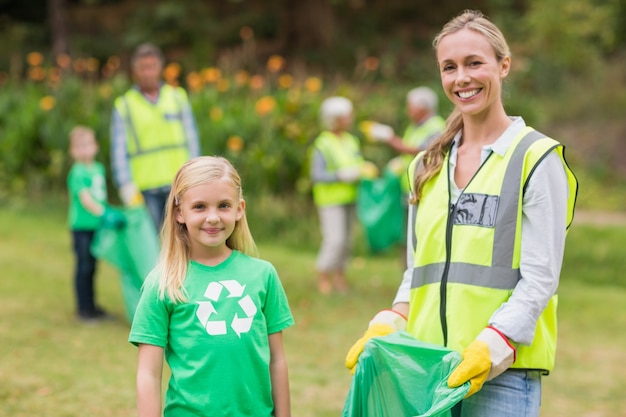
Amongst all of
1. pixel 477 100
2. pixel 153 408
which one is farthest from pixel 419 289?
pixel 153 408

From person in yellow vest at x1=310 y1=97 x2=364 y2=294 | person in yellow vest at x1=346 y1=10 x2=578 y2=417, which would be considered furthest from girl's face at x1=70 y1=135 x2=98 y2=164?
person in yellow vest at x1=346 y1=10 x2=578 y2=417

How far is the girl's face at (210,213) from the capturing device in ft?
→ 9.32

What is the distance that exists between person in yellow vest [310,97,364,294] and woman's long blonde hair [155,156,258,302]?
207 inches

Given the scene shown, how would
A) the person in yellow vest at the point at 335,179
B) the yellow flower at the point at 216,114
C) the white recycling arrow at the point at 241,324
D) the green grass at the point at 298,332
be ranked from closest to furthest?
the white recycling arrow at the point at 241,324 → the green grass at the point at 298,332 → the person in yellow vest at the point at 335,179 → the yellow flower at the point at 216,114

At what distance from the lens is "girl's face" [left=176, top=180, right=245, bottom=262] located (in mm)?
2842

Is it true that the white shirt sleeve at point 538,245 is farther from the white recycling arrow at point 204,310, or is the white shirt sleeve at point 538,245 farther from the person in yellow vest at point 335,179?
the person in yellow vest at point 335,179

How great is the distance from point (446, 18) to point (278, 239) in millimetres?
14229

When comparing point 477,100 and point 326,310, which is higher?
point 477,100

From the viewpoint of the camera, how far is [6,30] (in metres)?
24.0

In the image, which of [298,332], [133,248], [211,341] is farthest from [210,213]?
[298,332]

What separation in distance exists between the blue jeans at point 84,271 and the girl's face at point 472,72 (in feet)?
15.9

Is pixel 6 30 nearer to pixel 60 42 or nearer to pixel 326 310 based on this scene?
pixel 60 42

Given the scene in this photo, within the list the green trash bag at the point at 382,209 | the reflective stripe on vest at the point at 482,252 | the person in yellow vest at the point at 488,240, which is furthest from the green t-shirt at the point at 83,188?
the reflective stripe on vest at the point at 482,252

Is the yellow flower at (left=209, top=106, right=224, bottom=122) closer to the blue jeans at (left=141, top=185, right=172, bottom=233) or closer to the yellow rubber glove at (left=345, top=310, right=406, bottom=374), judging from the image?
the blue jeans at (left=141, top=185, right=172, bottom=233)
